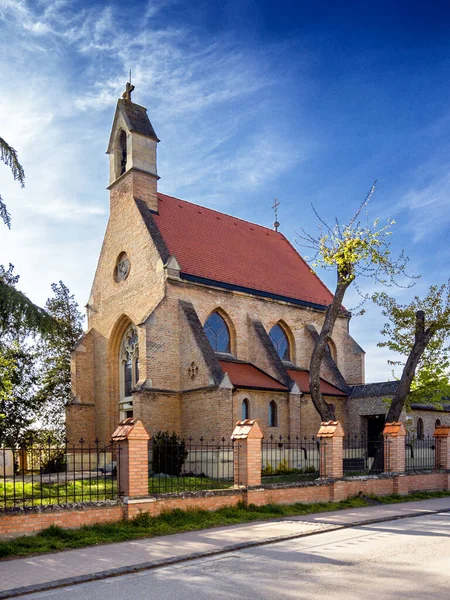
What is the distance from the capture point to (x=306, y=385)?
25.3 metres

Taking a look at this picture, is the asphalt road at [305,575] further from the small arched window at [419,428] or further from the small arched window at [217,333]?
the small arched window at [419,428]

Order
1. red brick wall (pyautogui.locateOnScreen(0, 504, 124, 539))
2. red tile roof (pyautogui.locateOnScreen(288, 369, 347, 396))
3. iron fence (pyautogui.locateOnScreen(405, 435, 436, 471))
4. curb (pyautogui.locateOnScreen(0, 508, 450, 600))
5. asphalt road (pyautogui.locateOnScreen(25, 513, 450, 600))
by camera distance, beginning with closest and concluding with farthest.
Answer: asphalt road (pyautogui.locateOnScreen(25, 513, 450, 600))
curb (pyautogui.locateOnScreen(0, 508, 450, 600))
red brick wall (pyautogui.locateOnScreen(0, 504, 124, 539))
iron fence (pyautogui.locateOnScreen(405, 435, 436, 471))
red tile roof (pyautogui.locateOnScreen(288, 369, 347, 396))

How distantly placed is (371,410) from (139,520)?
17388mm

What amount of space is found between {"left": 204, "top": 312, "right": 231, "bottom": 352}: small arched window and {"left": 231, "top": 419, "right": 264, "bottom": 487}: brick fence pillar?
35.8 feet

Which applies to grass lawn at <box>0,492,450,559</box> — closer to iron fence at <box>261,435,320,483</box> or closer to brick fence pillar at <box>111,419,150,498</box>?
brick fence pillar at <box>111,419,150,498</box>

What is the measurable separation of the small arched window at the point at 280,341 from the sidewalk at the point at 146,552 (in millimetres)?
14515

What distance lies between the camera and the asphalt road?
21.9 ft

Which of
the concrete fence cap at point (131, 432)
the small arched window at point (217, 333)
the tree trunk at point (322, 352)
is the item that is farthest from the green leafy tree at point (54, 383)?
the concrete fence cap at point (131, 432)

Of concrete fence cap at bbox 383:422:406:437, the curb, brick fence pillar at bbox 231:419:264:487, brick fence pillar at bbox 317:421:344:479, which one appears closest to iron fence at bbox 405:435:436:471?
concrete fence cap at bbox 383:422:406:437

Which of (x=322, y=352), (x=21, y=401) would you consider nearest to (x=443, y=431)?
(x=322, y=352)

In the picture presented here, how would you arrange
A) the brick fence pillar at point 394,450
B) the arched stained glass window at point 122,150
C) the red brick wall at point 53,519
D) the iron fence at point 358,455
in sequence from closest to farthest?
the red brick wall at point 53,519 < the brick fence pillar at point 394,450 < the iron fence at point 358,455 < the arched stained glass window at point 122,150

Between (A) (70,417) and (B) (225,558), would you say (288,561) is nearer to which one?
(B) (225,558)

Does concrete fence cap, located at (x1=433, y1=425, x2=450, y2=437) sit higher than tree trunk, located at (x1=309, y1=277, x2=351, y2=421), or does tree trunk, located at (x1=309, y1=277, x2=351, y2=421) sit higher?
tree trunk, located at (x1=309, y1=277, x2=351, y2=421)

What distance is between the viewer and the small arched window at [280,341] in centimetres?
2697
